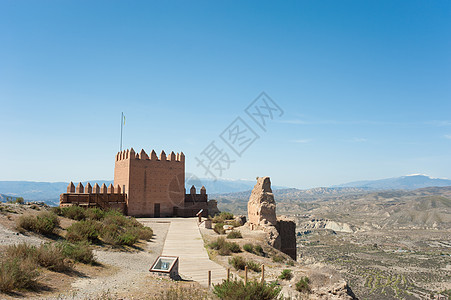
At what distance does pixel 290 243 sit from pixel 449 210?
118788 millimetres

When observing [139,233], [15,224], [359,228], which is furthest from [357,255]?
[15,224]

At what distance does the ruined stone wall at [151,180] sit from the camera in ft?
81.1

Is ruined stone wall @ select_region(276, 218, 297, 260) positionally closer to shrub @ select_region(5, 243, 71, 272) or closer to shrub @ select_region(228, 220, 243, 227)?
shrub @ select_region(228, 220, 243, 227)

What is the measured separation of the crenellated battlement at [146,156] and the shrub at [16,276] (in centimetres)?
1792

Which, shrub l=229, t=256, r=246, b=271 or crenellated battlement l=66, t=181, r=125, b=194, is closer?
shrub l=229, t=256, r=246, b=271

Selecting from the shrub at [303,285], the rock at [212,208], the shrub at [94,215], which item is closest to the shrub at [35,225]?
the shrub at [94,215]

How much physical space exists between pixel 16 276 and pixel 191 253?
903cm

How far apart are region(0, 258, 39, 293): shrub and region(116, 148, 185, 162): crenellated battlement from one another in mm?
17921

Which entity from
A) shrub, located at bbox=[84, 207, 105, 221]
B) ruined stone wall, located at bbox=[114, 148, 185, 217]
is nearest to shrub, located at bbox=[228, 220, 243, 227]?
ruined stone wall, located at bbox=[114, 148, 185, 217]

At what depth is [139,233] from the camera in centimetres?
1612

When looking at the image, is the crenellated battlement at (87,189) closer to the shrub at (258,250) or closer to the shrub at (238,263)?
the shrub at (258,250)

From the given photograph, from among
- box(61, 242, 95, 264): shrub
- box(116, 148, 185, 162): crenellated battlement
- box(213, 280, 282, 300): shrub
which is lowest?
box(213, 280, 282, 300): shrub

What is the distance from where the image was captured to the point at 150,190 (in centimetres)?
2544

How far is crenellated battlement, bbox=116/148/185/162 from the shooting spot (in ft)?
81.3
